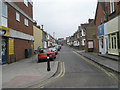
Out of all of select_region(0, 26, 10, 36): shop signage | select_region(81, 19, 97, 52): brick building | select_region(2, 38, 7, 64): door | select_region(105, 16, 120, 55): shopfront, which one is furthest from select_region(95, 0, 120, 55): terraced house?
select_region(2, 38, 7, 64): door

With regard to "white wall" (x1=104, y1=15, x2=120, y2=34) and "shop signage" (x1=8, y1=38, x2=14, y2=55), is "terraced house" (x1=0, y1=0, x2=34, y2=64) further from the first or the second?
"white wall" (x1=104, y1=15, x2=120, y2=34)

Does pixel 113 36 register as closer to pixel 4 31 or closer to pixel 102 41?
pixel 102 41

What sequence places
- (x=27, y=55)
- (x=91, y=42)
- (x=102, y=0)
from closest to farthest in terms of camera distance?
1. (x=27, y=55)
2. (x=102, y=0)
3. (x=91, y=42)

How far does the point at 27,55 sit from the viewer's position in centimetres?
1912

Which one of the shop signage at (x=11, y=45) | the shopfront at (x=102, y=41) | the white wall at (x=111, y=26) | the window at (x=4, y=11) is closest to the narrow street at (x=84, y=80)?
the shop signage at (x=11, y=45)

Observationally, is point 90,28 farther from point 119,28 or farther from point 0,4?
point 0,4

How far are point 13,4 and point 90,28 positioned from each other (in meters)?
24.8

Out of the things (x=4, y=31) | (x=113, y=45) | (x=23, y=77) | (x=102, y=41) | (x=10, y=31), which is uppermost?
(x=10, y=31)

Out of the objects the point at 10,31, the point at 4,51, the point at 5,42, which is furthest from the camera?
the point at 10,31

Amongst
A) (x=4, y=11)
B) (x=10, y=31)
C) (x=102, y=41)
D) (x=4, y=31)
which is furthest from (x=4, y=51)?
(x=102, y=41)

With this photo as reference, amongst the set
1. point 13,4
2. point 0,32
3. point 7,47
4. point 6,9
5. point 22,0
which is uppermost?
point 22,0

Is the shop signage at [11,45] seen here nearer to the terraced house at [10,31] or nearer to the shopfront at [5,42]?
the terraced house at [10,31]

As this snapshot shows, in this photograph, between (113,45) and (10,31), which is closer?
(10,31)

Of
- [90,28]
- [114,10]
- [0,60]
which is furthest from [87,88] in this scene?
[90,28]
